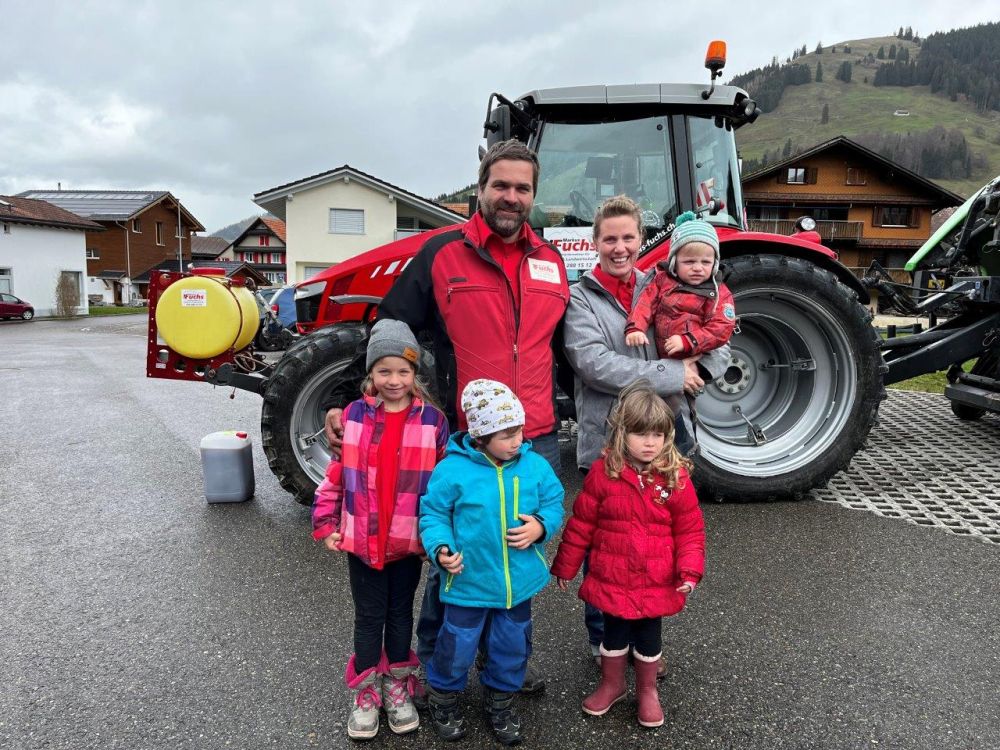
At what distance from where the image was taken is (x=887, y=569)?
10.1ft

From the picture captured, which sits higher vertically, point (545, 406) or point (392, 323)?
point (392, 323)

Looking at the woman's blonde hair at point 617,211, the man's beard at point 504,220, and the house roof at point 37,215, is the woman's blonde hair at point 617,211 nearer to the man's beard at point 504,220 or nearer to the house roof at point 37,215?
the man's beard at point 504,220

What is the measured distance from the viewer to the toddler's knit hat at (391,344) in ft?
6.75

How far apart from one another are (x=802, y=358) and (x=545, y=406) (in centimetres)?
248

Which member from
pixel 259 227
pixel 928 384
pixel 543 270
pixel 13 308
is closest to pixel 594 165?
pixel 543 270

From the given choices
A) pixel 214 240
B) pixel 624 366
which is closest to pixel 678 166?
pixel 624 366

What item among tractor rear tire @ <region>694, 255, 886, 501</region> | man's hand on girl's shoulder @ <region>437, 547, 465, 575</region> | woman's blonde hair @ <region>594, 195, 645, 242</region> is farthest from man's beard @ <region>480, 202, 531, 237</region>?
tractor rear tire @ <region>694, 255, 886, 501</region>

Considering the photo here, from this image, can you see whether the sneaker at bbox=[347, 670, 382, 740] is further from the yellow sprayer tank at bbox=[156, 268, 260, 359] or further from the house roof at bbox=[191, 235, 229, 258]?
the house roof at bbox=[191, 235, 229, 258]

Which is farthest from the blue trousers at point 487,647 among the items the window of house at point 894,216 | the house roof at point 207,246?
the house roof at point 207,246

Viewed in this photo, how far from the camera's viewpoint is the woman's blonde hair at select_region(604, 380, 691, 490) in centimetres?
206

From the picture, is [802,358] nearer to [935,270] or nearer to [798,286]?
[798,286]

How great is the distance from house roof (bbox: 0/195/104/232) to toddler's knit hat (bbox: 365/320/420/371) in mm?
37347

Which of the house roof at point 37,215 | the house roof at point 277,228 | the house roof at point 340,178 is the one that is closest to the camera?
the house roof at point 340,178

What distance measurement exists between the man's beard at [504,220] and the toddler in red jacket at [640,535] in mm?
639
